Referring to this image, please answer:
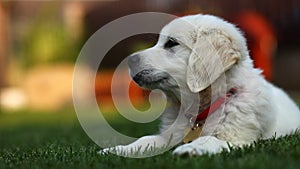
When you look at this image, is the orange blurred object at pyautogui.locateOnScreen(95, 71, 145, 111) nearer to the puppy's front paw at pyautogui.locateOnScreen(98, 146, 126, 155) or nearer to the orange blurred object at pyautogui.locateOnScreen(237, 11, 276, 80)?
the orange blurred object at pyautogui.locateOnScreen(237, 11, 276, 80)

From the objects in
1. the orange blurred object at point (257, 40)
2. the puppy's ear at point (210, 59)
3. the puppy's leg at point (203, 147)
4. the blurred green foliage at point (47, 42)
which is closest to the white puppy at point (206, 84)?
the puppy's ear at point (210, 59)

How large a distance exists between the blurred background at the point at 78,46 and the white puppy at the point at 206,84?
29.9 feet

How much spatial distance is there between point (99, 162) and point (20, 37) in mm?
15174

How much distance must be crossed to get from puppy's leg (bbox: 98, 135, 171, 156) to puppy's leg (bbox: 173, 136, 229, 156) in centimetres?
37

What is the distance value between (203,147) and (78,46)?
1317 cm

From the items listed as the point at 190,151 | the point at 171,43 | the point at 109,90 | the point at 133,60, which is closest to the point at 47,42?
the point at 109,90

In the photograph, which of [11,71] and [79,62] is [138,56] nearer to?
[79,62]

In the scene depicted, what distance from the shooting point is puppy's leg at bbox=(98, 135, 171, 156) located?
12.0ft

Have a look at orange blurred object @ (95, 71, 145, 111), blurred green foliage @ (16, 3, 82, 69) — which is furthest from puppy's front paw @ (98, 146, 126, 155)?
blurred green foliage @ (16, 3, 82, 69)

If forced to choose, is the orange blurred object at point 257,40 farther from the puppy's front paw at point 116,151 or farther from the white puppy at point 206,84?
the puppy's front paw at point 116,151

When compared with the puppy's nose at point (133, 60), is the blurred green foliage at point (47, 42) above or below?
above

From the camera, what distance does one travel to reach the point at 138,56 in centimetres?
395

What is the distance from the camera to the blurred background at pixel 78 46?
48.5ft

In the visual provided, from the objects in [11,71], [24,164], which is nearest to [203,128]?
[24,164]
